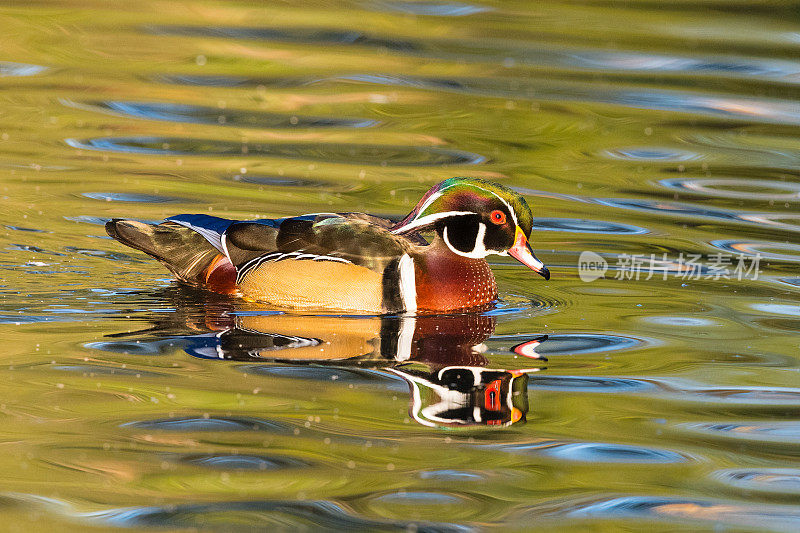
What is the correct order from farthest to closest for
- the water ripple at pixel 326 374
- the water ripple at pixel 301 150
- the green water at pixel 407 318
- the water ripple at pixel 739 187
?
the water ripple at pixel 301 150 < the water ripple at pixel 739 187 < the water ripple at pixel 326 374 < the green water at pixel 407 318

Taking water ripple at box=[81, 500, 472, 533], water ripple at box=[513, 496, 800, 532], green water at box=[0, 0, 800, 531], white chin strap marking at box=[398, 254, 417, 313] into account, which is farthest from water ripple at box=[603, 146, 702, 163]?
water ripple at box=[81, 500, 472, 533]

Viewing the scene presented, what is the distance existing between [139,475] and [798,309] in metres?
4.67

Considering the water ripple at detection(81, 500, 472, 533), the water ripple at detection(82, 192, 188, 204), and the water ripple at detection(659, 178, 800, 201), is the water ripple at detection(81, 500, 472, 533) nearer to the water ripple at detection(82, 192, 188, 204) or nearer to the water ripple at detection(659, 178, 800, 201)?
the water ripple at detection(82, 192, 188, 204)

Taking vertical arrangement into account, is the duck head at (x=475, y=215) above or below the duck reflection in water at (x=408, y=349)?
above

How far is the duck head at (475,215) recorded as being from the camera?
8055mm

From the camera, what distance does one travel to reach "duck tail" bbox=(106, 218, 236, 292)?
8.35 meters

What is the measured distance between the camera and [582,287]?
877cm

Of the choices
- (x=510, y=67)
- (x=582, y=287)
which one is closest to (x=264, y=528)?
(x=582, y=287)

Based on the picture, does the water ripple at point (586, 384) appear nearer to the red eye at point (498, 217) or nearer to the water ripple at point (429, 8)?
the red eye at point (498, 217)

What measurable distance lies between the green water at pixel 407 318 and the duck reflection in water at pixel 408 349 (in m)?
0.02

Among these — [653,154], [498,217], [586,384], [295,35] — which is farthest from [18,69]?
[586,384]

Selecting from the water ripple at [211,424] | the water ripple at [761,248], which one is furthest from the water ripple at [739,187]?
the water ripple at [211,424]

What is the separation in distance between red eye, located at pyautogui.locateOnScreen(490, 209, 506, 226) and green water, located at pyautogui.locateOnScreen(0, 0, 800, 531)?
0.55 m

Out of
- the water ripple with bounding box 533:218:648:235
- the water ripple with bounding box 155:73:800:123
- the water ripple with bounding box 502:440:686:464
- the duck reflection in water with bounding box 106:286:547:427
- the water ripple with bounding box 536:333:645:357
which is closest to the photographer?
the water ripple with bounding box 502:440:686:464
